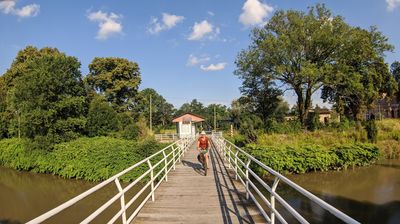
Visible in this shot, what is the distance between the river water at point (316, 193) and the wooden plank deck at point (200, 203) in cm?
580

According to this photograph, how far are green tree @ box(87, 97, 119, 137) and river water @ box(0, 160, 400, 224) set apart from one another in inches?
286

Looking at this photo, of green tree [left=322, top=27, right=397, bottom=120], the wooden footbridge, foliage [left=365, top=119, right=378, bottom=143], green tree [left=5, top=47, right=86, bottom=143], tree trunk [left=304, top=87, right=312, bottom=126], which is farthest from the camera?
tree trunk [left=304, top=87, right=312, bottom=126]

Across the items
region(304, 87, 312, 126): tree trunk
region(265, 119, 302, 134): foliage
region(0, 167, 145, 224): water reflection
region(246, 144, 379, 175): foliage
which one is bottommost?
region(0, 167, 145, 224): water reflection

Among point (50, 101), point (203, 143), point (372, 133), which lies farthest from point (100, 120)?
point (372, 133)

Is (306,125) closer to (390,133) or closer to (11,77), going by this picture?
(390,133)

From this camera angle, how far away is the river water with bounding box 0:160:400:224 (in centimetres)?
1565

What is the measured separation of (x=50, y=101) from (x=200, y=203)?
26.0m

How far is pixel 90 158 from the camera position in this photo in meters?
26.7

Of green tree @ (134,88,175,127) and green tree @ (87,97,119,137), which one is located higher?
green tree @ (134,88,175,127)

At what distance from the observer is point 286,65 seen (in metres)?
39.5

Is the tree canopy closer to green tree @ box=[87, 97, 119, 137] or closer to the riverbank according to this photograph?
the riverbank

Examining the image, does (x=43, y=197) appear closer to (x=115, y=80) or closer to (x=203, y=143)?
(x=203, y=143)

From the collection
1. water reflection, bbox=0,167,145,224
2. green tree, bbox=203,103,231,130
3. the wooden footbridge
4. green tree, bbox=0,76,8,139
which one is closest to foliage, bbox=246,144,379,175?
water reflection, bbox=0,167,145,224

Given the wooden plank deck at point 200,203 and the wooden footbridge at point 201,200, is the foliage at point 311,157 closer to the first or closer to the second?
the wooden footbridge at point 201,200
